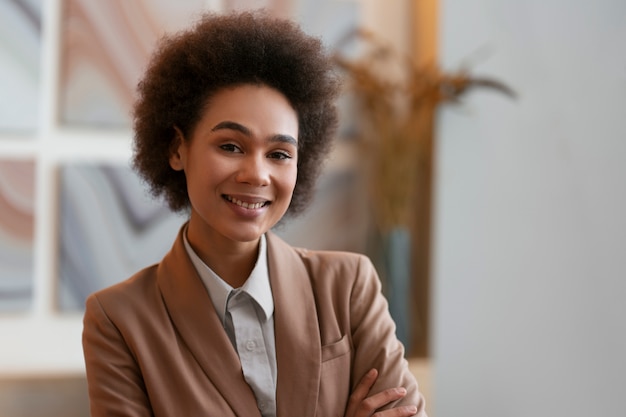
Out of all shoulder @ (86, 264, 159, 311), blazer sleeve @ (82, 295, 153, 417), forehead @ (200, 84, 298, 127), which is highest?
forehead @ (200, 84, 298, 127)

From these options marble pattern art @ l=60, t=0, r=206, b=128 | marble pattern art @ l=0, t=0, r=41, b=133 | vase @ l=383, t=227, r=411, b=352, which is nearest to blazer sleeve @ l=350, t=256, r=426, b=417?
vase @ l=383, t=227, r=411, b=352

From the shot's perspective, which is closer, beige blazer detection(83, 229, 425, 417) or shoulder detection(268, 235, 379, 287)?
beige blazer detection(83, 229, 425, 417)

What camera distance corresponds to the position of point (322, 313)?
1.77 m

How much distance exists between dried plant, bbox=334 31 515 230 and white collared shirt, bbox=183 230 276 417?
1.74 m

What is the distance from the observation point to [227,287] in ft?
5.62

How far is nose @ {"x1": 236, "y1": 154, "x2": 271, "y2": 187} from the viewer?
1591mm

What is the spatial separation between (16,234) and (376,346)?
197cm

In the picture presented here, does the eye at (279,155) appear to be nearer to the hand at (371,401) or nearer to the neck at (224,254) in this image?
the neck at (224,254)

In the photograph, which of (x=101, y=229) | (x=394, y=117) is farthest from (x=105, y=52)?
(x=394, y=117)

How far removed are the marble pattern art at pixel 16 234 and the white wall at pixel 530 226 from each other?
5.60ft

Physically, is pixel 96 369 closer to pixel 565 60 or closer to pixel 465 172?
pixel 465 172

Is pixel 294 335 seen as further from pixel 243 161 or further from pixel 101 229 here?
pixel 101 229

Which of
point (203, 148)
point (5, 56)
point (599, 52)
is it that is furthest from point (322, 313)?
point (599, 52)

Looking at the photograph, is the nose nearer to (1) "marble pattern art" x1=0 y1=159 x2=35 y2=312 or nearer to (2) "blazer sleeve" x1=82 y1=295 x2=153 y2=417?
(2) "blazer sleeve" x1=82 y1=295 x2=153 y2=417
